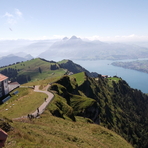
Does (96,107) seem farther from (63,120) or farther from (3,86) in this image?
(3,86)

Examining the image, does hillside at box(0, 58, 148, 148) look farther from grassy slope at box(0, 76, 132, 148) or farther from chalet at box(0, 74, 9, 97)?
chalet at box(0, 74, 9, 97)

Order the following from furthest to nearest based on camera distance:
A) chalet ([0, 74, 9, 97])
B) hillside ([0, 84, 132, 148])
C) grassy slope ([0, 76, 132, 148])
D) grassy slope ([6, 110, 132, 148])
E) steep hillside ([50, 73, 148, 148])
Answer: steep hillside ([50, 73, 148, 148]), chalet ([0, 74, 9, 97]), hillside ([0, 84, 132, 148]), grassy slope ([0, 76, 132, 148]), grassy slope ([6, 110, 132, 148])

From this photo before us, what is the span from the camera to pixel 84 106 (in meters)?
72.6

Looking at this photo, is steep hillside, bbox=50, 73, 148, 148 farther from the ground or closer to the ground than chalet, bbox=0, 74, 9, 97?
closer to the ground

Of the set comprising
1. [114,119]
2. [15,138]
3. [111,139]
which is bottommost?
[114,119]

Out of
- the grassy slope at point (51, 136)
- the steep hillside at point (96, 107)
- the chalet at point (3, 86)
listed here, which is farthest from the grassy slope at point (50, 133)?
the chalet at point (3, 86)

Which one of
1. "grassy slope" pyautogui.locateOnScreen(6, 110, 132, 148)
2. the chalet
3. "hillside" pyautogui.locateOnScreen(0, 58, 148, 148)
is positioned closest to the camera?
"grassy slope" pyautogui.locateOnScreen(6, 110, 132, 148)

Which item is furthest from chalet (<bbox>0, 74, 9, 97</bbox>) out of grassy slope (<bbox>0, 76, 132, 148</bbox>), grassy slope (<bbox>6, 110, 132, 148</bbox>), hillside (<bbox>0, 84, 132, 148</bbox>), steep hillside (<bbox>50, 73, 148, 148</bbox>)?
Answer: grassy slope (<bbox>6, 110, 132, 148</bbox>)

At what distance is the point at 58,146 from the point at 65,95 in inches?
2076

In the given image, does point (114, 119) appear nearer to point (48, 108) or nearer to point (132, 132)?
point (132, 132)

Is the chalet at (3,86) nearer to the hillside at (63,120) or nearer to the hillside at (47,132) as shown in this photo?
the hillside at (63,120)

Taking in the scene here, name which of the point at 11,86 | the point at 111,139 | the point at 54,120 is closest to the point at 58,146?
the point at 54,120

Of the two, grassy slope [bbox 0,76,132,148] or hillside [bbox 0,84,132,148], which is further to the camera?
hillside [bbox 0,84,132,148]

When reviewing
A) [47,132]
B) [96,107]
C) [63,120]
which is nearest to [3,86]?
[63,120]
